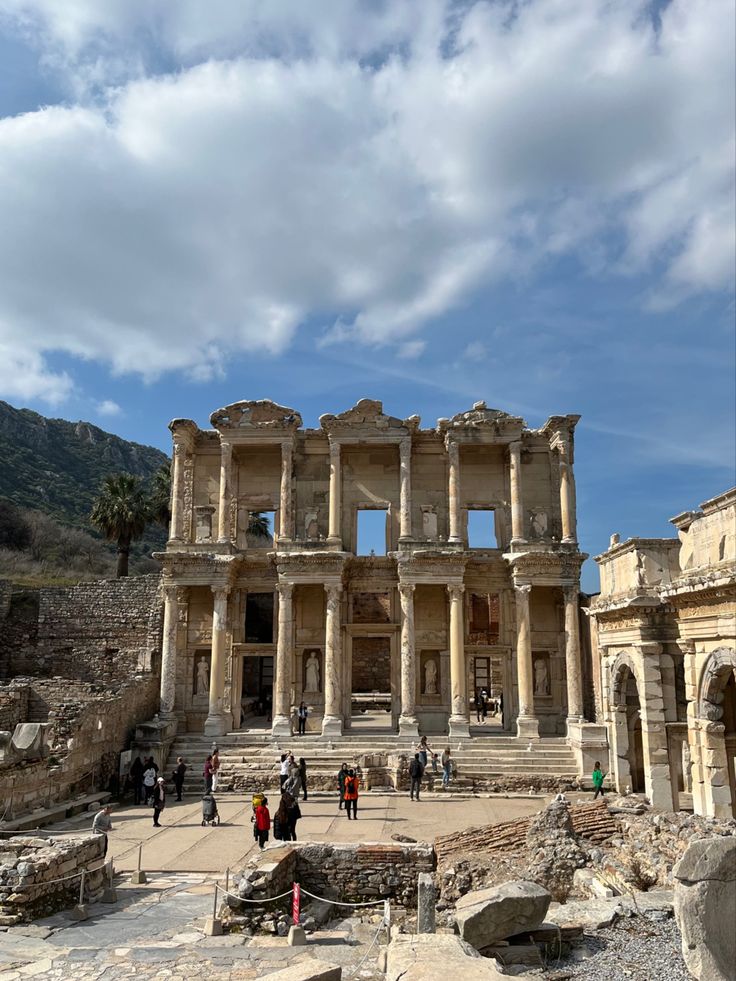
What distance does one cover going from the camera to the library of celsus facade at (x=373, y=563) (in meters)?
26.1

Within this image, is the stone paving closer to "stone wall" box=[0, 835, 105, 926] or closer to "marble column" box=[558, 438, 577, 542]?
"stone wall" box=[0, 835, 105, 926]

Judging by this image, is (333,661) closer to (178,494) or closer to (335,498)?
(335,498)

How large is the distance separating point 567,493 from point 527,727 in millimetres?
8142

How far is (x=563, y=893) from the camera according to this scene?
11672 mm

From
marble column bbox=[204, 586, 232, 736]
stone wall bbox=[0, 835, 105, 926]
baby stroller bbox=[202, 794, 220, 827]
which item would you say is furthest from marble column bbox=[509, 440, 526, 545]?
stone wall bbox=[0, 835, 105, 926]

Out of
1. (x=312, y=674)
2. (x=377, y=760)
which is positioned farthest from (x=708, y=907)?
(x=312, y=674)

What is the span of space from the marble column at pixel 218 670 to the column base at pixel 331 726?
133 inches

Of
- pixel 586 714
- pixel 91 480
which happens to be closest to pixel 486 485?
pixel 586 714

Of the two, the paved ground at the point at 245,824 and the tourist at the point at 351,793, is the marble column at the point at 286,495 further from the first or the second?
the tourist at the point at 351,793

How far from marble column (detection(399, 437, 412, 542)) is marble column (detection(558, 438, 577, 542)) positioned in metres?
5.44

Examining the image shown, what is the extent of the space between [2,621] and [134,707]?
35.6ft

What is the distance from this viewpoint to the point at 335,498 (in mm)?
27188

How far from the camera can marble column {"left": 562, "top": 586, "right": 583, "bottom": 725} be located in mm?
25219

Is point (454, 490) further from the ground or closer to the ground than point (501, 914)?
further from the ground
